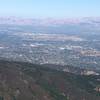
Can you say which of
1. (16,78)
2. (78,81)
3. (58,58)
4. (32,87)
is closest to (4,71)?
(16,78)

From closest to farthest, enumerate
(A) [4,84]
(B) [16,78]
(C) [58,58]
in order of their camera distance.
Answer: (A) [4,84] < (B) [16,78] < (C) [58,58]

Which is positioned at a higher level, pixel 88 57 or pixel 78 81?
pixel 78 81

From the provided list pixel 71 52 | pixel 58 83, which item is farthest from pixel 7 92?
pixel 71 52

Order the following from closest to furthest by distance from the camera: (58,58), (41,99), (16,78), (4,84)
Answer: (41,99)
(4,84)
(16,78)
(58,58)

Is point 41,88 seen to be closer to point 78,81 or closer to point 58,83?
point 58,83

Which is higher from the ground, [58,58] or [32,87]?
[32,87]

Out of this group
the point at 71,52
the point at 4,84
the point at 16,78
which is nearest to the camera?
the point at 4,84

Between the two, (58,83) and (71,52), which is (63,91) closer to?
(58,83)

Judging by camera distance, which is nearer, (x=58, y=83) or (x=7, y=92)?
(x=7, y=92)

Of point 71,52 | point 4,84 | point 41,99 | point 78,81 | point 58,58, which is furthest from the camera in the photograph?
point 71,52
